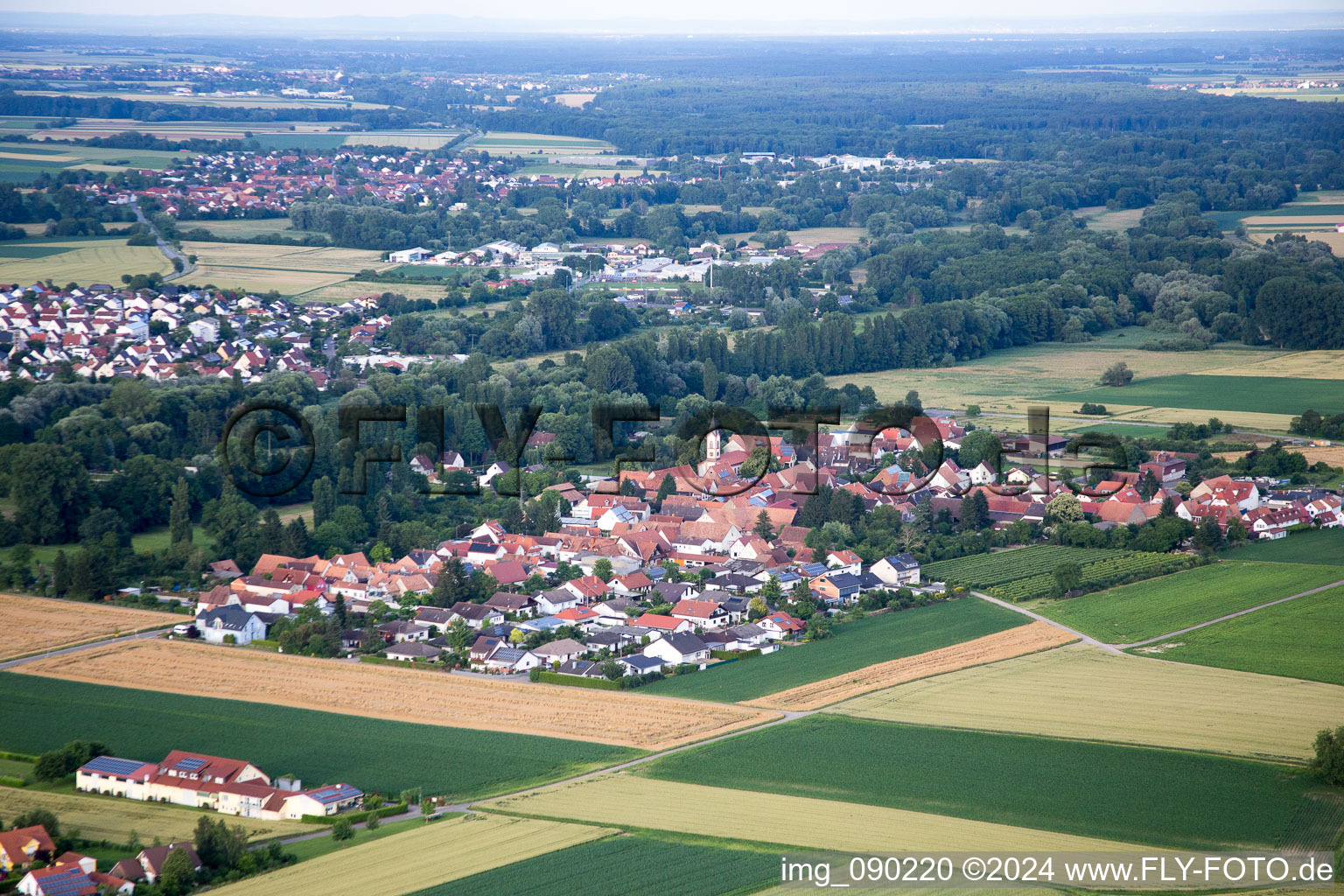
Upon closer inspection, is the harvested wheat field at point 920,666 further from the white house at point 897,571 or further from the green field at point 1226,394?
the green field at point 1226,394

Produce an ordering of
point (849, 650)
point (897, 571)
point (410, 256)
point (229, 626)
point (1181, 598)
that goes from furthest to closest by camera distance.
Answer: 1. point (410, 256)
2. point (897, 571)
3. point (1181, 598)
4. point (229, 626)
5. point (849, 650)

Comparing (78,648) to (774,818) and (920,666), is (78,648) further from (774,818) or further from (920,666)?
(920,666)

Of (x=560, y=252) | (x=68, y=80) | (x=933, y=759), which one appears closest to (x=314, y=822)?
(x=933, y=759)

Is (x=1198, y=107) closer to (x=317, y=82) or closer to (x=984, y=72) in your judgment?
(x=984, y=72)

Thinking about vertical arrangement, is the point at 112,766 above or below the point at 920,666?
above

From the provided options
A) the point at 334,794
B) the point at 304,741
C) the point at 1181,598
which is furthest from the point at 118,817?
the point at 1181,598

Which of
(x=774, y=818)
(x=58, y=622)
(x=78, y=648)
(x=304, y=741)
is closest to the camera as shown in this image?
(x=774, y=818)

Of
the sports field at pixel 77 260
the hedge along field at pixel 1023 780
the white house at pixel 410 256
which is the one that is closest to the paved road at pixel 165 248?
the sports field at pixel 77 260
